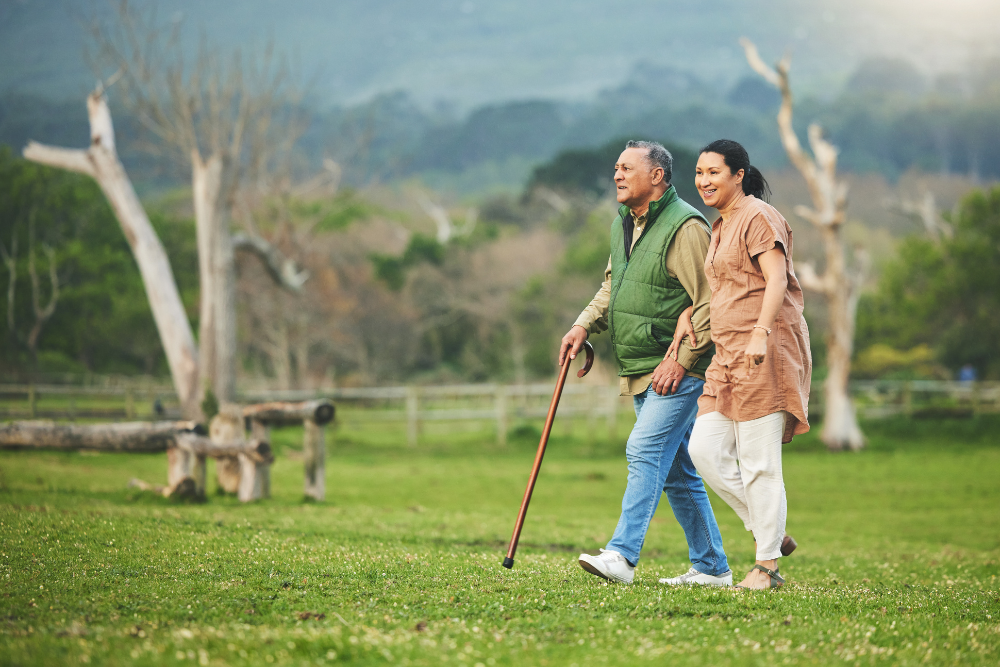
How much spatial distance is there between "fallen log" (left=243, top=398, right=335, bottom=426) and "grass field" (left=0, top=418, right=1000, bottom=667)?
96cm

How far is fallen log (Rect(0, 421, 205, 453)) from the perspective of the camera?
9.45 meters

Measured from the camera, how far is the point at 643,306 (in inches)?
195

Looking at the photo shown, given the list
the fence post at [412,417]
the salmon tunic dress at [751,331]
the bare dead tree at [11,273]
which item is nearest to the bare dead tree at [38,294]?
the bare dead tree at [11,273]

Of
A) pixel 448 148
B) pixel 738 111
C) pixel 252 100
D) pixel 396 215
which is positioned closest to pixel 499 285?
pixel 396 215

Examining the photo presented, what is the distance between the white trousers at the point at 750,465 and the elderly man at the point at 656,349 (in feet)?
0.73

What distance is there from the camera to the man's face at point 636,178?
194 inches

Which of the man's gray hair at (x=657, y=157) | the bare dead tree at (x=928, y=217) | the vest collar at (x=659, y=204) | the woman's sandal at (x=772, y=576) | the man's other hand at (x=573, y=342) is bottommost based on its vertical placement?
the woman's sandal at (x=772, y=576)

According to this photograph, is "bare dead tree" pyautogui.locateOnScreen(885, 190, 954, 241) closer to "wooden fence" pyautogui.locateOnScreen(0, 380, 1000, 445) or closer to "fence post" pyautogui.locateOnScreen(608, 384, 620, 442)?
"wooden fence" pyautogui.locateOnScreen(0, 380, 1000, 445)

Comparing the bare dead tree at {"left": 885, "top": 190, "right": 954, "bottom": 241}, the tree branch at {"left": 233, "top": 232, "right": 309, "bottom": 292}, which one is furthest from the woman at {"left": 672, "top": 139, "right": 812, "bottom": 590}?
the bare dead tree at {"left": 885, "top": 190, "right": 954, "bottom": 241}

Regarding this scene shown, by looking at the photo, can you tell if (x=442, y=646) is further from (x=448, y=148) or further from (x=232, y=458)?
(x=448, y=148)

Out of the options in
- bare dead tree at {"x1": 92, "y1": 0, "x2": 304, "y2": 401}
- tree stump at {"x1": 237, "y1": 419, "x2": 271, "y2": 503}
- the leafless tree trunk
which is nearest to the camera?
tree stump at {"x1": 237, "y1": 419, "x2": 271, "y2": 503}

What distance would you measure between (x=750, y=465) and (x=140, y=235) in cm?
1579

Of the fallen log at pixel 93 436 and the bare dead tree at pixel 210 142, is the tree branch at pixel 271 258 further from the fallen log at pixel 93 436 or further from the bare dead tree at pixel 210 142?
the fallen log at pixel 93 436

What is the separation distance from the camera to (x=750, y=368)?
452 centimetres
